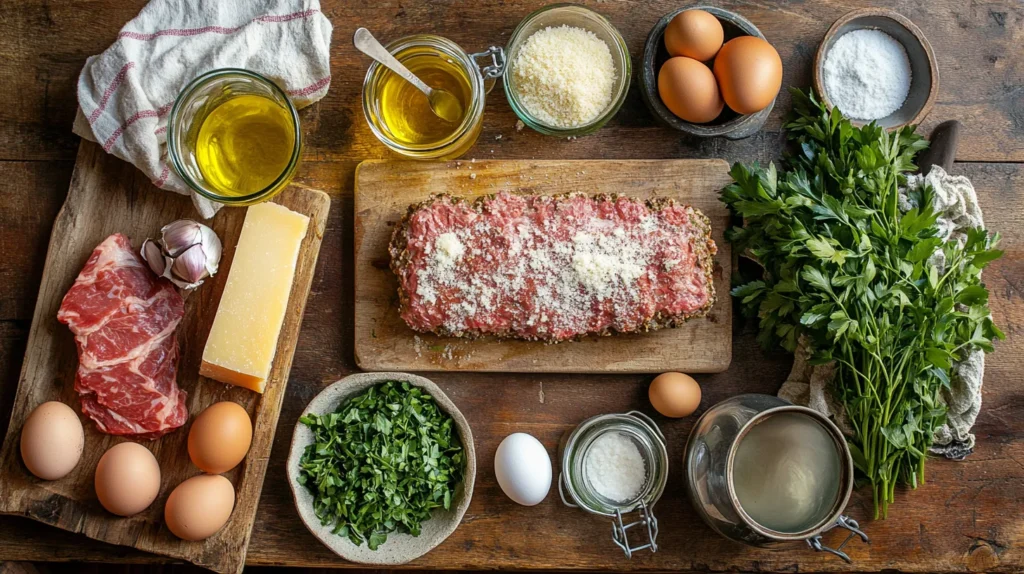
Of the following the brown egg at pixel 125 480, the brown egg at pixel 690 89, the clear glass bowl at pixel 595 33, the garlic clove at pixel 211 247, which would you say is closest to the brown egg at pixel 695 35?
the brown egg at pixel 690 89

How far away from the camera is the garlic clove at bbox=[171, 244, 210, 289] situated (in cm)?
229

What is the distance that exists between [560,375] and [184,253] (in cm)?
133

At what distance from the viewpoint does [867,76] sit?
2.43 meters

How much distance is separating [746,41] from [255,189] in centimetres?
169

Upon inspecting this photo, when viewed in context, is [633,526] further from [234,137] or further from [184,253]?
[234,137]

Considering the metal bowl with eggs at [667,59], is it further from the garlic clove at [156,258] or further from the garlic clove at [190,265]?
the garlic clove at [156,258]

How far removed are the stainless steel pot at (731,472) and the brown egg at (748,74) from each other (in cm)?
96

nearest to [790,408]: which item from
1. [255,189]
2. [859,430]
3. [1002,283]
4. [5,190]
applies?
[859,430]

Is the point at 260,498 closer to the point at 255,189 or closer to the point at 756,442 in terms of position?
the point at 255,189

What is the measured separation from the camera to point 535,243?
2.32 m

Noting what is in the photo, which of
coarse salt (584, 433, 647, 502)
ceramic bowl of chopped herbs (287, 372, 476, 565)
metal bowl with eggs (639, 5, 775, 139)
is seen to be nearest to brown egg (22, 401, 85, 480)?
ceramic bowl of chopped herbs (287, 372, 476, 565)

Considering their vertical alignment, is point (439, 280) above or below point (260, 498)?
above

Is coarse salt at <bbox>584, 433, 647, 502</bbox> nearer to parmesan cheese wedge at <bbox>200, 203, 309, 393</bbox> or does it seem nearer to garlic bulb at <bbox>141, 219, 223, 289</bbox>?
parmesan cheese wedge at <bbox>200, 203, 309, 393</bbox>

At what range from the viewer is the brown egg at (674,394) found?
2344 millimetres
